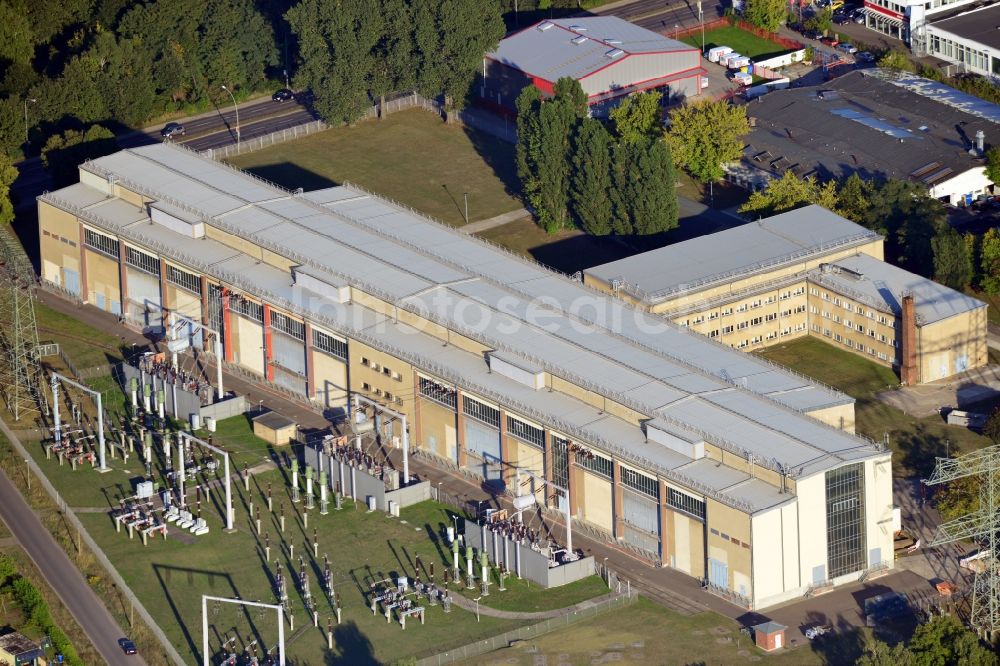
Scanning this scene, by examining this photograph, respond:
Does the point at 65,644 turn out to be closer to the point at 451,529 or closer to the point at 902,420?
the point at 451,529

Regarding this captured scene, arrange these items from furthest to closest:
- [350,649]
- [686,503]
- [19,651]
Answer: [686,503], [350,649], [19,651]

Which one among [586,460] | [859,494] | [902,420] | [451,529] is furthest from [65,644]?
[902,420]

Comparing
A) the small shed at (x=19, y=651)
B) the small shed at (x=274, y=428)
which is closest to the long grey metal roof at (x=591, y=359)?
the small shed at (x=274, y=428)

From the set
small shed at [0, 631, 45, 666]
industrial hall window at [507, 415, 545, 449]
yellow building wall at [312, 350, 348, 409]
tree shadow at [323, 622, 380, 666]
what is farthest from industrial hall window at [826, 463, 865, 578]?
small shed at [0, 631, 45, 666]

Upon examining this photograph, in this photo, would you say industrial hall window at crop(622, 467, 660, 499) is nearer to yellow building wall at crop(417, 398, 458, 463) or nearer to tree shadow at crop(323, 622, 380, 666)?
yellow building wall at crop(417, 398, 458, 463)

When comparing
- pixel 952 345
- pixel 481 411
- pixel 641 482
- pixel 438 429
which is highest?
pixel 481 411

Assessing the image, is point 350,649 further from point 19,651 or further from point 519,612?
point 19,651

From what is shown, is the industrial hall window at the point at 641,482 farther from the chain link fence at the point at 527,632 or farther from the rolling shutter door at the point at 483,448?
the rolling shutter door at the point at 483,448

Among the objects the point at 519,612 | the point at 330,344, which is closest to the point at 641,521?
the point at 519,612
